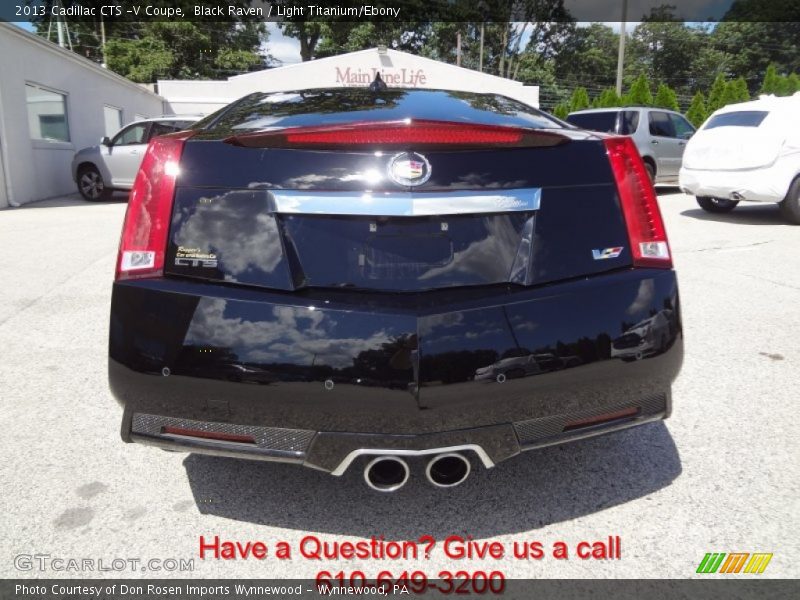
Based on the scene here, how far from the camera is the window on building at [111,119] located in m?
18.0

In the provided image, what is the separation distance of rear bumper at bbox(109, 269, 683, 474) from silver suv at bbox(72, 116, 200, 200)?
12183 mm

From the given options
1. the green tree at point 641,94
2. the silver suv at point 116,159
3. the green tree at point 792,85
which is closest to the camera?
the silver suv at point 116,159

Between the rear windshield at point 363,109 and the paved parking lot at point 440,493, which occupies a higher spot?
the rear windshield at point 363,109

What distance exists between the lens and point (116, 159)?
13062 mm

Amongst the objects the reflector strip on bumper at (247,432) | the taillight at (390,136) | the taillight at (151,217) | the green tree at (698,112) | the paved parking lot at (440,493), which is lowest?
the paved parking lot at (440,493)

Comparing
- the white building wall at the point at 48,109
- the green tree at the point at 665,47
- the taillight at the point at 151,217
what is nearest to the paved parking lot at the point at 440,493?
the taillight at the point at 151,217

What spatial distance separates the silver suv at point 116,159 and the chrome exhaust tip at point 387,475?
12.5 metres

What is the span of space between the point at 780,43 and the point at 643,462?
76929 mm

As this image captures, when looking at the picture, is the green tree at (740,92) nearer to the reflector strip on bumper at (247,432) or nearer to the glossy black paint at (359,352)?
the glossy black paint at (359,352)

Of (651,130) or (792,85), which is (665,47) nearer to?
(792,85)

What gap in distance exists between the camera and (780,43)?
6381 centimetres

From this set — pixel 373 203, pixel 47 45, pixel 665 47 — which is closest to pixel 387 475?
pixel 373 203

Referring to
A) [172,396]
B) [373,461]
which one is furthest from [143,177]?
[373,461]

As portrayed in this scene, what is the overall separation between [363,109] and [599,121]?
480 inches
